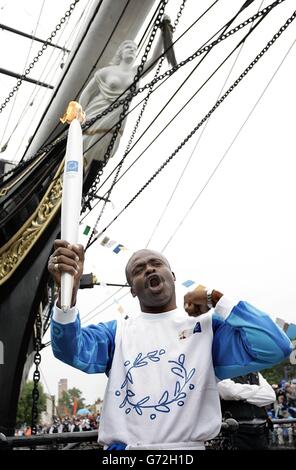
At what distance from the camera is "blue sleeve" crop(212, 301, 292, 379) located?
1224mm

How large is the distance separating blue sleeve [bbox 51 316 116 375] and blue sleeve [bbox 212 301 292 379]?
314mm

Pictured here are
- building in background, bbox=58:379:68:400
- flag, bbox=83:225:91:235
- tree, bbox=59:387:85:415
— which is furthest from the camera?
building in background, bbox=58:379:68:400

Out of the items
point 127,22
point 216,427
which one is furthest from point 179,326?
point 127,22

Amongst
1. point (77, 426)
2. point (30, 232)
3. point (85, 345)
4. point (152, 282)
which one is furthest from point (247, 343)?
point (77, 426)

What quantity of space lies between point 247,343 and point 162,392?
0.83 ft

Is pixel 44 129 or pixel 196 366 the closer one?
pixel 196 366

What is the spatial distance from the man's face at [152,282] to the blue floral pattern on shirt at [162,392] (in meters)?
0.14

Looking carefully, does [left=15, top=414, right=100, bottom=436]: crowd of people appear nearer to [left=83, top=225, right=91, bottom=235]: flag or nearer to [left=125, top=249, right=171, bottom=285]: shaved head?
[left=83, top=225, right=91, bottom=235]: flag

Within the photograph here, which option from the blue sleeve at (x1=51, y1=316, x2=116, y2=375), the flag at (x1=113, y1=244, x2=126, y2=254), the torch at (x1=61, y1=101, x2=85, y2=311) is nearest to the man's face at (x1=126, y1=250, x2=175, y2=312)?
the blue sleeve at (x1=51, y1=316, x2=116, y2=375)

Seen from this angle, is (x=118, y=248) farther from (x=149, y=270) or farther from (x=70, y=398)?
(x=70, y=398)

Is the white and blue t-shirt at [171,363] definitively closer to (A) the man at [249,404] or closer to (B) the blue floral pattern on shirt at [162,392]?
(B) the blue floral pattern on shirt at [162,392]

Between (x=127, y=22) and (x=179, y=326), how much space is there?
3702 millimetres
